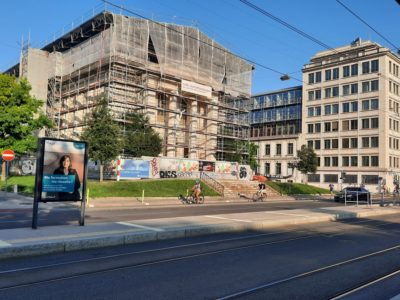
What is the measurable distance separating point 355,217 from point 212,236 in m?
10.7

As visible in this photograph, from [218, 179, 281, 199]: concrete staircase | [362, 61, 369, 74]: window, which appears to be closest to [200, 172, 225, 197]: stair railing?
[218, 179, 281, 199]: concrete staircase

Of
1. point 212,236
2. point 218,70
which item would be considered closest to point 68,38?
point 218,70

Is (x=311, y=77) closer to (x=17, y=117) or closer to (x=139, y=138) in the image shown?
(x=139, y=138)

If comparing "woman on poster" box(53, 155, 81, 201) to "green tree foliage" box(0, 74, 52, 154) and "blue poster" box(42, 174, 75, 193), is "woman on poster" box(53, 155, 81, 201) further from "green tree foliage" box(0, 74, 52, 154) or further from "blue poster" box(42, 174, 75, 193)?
"green tree foliage" box(0, 74, 52, 154)

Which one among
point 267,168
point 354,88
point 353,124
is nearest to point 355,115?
point 353,124

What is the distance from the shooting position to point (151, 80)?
5369 centimetres

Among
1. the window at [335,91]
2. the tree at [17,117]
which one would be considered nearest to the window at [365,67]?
the window at [335,91]

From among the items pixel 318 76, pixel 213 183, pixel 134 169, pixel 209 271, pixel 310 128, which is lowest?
pixel 209 271

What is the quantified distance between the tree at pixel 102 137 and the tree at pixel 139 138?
21.7ft

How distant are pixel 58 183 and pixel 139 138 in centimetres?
3326

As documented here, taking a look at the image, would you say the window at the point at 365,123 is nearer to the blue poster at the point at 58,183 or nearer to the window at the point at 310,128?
the window at the point at 310,128

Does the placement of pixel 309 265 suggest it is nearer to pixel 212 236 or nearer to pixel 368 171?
pixel 212 236

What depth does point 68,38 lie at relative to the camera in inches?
2263

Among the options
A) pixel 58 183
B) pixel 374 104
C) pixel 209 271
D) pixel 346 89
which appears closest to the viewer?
pixel 209 271
